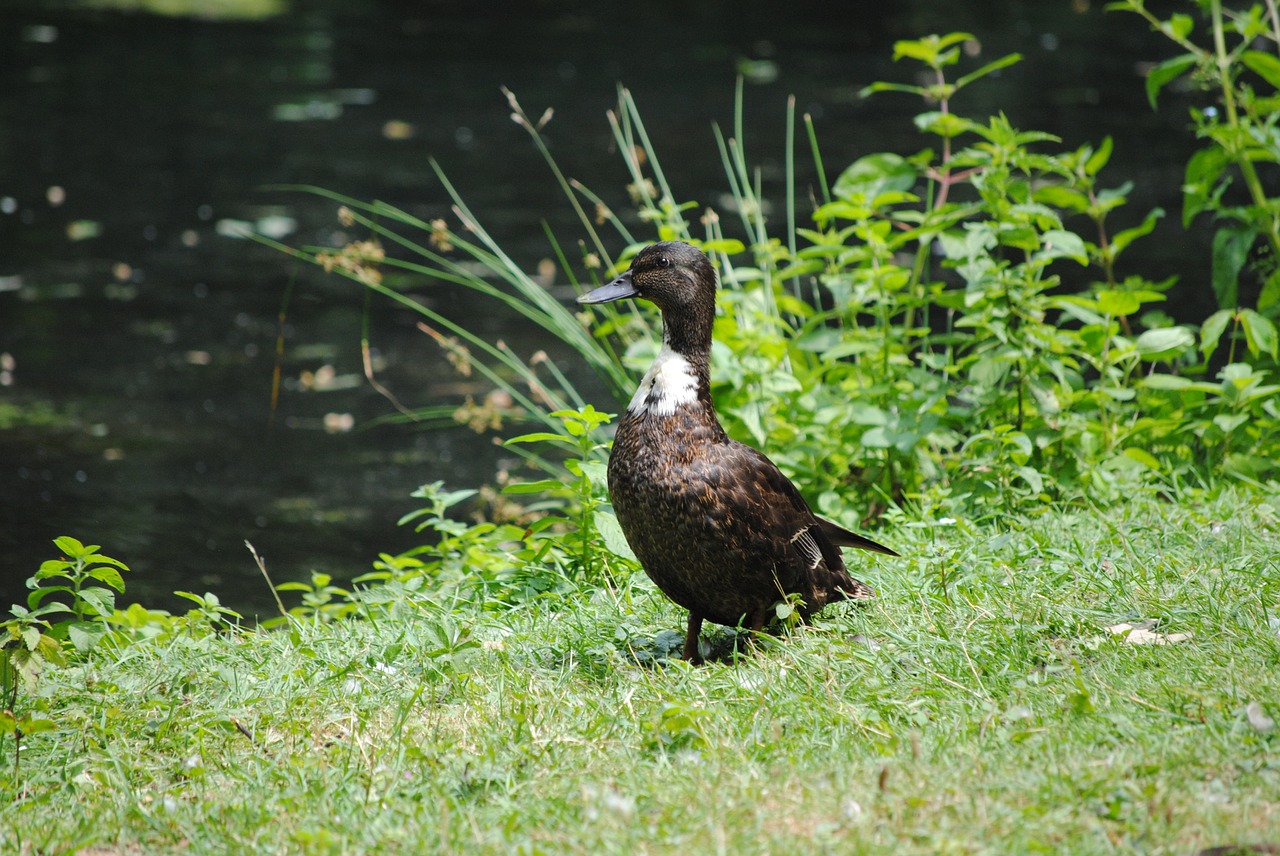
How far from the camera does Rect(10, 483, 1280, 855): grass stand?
2395 mm

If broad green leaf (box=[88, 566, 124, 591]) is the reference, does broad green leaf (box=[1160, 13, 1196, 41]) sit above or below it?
above

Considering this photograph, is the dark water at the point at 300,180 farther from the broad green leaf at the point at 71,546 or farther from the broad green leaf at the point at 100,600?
the broad green leaf at the point at 71,546

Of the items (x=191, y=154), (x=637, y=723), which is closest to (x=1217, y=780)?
(x=637, y=723)

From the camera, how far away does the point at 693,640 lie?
337 centimetres

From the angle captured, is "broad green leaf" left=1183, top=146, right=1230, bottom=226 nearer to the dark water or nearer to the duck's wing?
the duck's wing

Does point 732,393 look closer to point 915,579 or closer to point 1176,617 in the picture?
point 915,579

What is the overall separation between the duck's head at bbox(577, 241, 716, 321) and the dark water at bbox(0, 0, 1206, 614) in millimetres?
2049

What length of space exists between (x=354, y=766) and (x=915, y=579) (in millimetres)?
1704

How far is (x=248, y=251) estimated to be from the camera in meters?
9.10

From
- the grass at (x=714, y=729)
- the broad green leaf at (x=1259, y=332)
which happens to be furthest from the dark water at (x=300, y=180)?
the broad green leaf at (x=1259, y=332)

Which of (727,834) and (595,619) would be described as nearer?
(727,834)

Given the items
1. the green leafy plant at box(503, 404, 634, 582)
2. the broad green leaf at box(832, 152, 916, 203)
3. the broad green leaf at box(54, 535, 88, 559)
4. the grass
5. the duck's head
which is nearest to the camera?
the grass

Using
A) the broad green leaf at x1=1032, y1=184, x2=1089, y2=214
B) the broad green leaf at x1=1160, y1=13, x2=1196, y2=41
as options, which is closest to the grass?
the broad green leaf at x1=1032, y1=184, x2=1089, y2=214

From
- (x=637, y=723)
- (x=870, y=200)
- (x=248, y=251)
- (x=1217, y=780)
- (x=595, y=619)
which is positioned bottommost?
(x=248, y=251)
